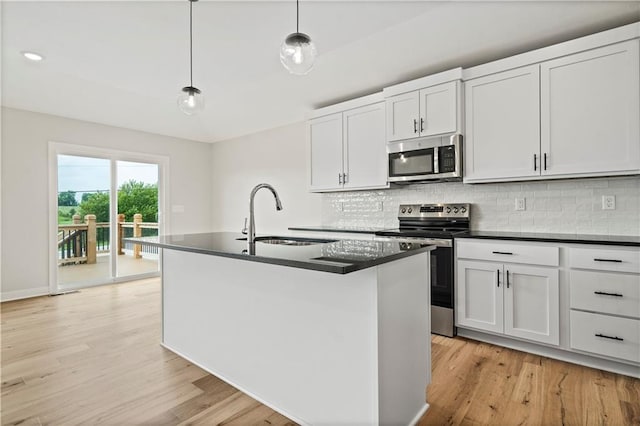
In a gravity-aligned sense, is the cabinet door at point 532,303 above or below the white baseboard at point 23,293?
above

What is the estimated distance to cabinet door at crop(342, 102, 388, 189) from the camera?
A: 12.2 feet

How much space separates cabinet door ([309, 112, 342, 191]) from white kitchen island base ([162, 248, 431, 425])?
221cm

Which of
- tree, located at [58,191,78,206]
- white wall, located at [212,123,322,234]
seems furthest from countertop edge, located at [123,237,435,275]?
tree, located at [58,191,78,206]

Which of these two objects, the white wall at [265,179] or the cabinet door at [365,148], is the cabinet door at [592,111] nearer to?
the cabinet door at [365,148]

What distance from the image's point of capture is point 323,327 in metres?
1.67

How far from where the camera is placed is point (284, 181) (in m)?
5.28

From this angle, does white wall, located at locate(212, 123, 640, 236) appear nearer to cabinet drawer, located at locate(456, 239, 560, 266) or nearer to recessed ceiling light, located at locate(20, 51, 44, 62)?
cabinet drawer, located at locate(456, 239, 560, 266)

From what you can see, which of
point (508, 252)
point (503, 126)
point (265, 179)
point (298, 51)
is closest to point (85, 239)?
point (265, 179)

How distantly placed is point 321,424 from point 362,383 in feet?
1.27

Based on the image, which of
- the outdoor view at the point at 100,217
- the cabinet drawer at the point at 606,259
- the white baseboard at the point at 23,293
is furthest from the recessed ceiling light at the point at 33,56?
the cabinet drawer at the point at 606,259

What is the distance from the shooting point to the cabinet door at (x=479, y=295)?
2.73 m

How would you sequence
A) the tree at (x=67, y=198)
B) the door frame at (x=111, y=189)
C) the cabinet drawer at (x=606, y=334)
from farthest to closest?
the tree at (x=67, y=198), the door frame at (x=111, y=189), the cabinet drawer at (x=606, y=334)

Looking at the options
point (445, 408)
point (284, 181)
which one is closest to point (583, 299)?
point (445, 408)

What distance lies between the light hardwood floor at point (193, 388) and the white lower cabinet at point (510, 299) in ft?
0.64
